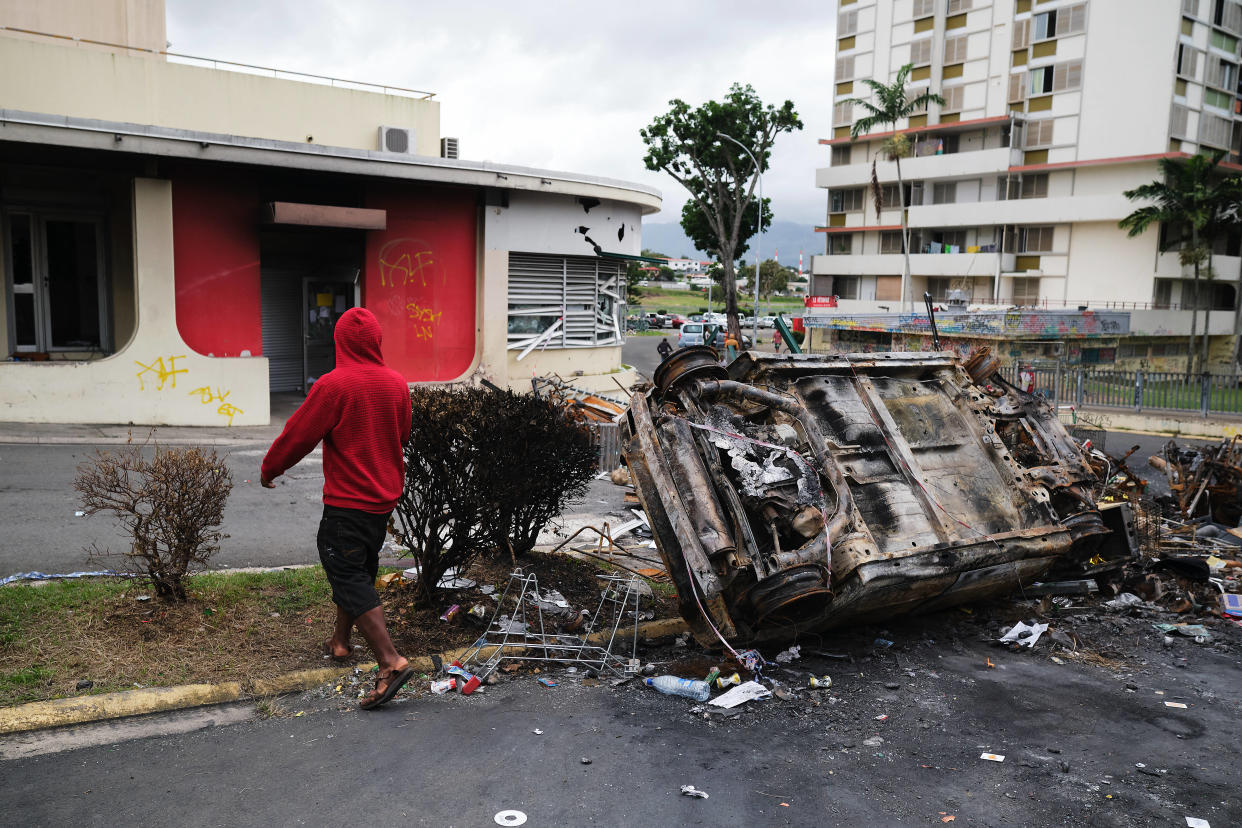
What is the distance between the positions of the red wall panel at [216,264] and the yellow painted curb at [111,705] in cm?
1086

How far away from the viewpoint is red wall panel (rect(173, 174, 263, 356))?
14.0 metres

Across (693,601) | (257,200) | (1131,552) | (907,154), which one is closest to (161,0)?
A: (257,200)

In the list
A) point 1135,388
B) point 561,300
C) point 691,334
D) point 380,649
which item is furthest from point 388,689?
point 691,334

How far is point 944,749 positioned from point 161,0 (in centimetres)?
2112

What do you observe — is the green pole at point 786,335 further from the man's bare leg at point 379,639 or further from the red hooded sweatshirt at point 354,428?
the man's bare leg at point 379,639

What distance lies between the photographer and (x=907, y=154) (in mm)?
50406

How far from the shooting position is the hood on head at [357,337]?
485 cm

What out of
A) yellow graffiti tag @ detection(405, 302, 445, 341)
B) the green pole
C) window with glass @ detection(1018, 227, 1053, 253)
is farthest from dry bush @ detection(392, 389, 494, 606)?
window with glass @ detection(1018, 227, 1053, 253)

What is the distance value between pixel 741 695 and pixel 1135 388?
1941 cm

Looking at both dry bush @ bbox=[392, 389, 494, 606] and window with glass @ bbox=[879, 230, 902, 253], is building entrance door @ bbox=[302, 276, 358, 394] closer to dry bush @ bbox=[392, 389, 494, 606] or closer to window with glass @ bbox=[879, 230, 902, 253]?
dry bush @ bbox=[392, 389, 494, 606]

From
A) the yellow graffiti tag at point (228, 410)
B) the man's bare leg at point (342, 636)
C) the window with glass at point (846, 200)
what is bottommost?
the man's bare leg at point (342, 636)

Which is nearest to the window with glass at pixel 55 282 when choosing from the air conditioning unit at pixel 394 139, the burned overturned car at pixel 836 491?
the air conditioning unit at pixel 394 139

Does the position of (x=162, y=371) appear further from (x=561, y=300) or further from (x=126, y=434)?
(x=561, y=300)

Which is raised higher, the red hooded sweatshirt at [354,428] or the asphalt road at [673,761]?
the red hooded sweatshirt at [354,428]
